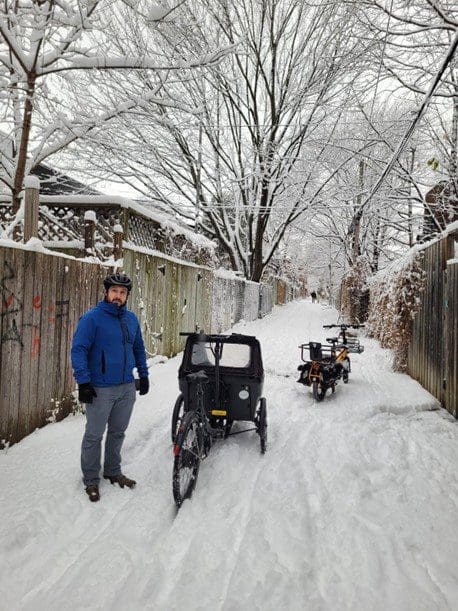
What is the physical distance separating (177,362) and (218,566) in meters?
6.71

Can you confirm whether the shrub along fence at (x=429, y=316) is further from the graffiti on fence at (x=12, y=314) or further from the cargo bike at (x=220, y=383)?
the graffiti on fence at (x=12, y=314)

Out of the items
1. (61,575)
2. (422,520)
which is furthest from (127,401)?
(422,520)

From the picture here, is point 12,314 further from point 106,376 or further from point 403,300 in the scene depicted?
point 403,300

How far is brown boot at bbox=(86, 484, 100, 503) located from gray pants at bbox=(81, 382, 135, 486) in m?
0.04

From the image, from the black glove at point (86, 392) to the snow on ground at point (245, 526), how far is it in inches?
31.9

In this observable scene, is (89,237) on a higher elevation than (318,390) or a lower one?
higher

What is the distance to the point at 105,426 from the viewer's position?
3281mm

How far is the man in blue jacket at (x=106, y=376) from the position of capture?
313cm

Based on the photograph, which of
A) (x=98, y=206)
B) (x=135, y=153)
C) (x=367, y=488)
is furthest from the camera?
(x=135, y=153)

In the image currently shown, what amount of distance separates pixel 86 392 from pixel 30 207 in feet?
7.53

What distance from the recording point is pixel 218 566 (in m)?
2.36

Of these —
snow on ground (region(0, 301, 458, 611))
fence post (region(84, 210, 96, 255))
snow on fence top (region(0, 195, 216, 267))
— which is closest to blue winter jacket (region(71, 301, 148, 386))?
snow on ground (region(0, 301, 458, 611))

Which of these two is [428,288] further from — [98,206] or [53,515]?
[53,515]

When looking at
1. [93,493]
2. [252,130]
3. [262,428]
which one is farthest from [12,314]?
[252,130]
